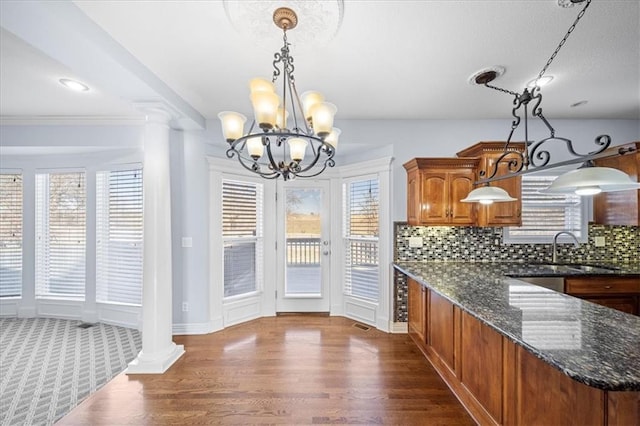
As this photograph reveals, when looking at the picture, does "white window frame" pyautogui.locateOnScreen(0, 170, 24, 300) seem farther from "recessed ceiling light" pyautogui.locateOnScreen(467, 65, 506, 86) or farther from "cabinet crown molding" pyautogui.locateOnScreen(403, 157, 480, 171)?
"recessed ceiling light" pyautogui.locateOnScreen(467, 65, 506, 86)

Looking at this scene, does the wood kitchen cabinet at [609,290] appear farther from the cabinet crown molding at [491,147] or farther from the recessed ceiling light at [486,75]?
the recessed ceiling light at [486,75]

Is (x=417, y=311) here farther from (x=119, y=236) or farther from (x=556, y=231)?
(x=119, y=236)

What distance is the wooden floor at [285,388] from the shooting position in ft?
6.70

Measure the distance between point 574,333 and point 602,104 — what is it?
318 centimetres

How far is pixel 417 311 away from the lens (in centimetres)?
304

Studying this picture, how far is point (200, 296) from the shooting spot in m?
3.46

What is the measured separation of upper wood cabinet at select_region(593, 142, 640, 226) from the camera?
2988 millimetres

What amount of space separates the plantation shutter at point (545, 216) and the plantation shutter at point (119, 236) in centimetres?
490

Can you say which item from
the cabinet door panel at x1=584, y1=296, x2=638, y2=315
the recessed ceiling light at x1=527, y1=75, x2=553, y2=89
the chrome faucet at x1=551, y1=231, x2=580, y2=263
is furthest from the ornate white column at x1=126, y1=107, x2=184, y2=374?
the chrome faucet at x1=551, y1=231, x2=580, y2=263

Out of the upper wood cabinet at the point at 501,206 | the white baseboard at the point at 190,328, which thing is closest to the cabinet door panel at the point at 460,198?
the upper wood cabinet at the point at 501,206

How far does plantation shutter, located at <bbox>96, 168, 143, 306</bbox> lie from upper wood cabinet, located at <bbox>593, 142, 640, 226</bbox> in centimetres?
567

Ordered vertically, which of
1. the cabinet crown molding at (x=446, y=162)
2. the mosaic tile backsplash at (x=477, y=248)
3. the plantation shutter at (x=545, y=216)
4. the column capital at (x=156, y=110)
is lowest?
the mosaic tile backsplash at (x=477, y=248)

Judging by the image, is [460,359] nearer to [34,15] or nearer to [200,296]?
[200,296]

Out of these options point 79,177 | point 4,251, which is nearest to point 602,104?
point 79,177
